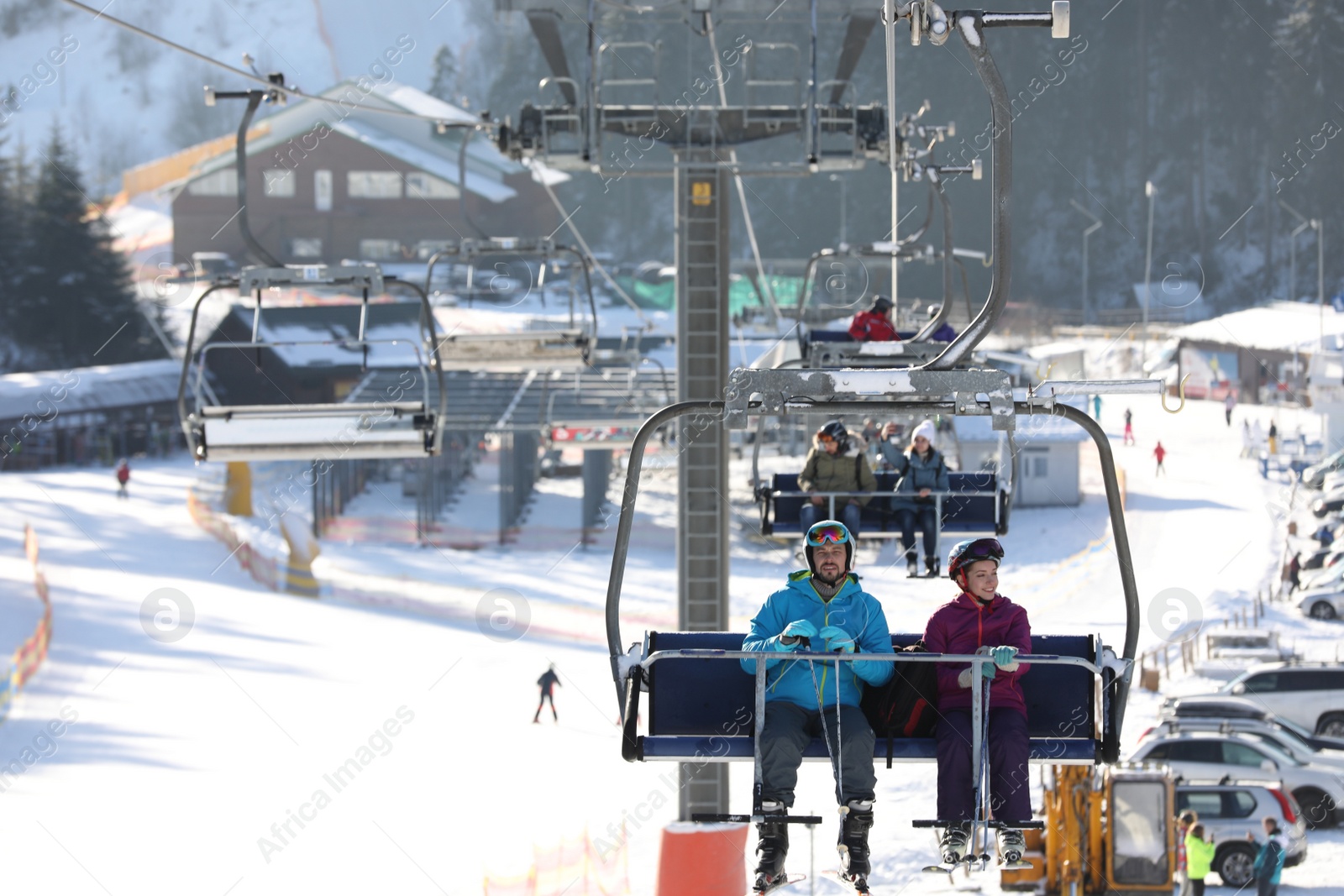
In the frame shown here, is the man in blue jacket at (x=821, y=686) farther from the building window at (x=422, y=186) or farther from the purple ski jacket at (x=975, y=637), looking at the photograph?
the building window at (x=422, y=186)

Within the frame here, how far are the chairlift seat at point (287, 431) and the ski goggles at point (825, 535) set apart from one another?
3.15 m

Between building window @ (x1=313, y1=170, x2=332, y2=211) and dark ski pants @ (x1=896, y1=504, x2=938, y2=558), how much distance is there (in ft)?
146

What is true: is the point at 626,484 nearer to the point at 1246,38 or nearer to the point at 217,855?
the point at 217,855

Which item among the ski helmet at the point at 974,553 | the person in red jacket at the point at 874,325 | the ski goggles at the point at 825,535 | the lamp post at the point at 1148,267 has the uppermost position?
the lamp post at the point at 1148,267

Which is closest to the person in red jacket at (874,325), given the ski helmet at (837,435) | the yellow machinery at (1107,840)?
the ski helmet at (837,435)

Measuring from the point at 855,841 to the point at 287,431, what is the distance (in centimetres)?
398

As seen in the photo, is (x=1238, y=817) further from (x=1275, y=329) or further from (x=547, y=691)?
(x=1275, y=329)

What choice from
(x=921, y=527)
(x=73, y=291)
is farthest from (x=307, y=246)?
(x=921, y=527)

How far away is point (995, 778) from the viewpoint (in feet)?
14.4

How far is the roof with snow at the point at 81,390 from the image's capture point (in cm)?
3541

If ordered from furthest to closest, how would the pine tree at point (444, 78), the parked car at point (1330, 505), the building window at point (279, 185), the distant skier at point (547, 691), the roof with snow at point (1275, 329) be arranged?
the pine tree at point (444, 78)
the building window at point (279, 185)
the roof with snow at point (1275, 329)
the parked car at point (1330, 505)
the distant skier at point (547, 691)

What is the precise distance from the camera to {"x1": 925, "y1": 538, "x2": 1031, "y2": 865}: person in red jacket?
438 centimetres

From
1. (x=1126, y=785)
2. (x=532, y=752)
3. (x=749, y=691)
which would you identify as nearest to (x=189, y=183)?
(x=532, y=752)

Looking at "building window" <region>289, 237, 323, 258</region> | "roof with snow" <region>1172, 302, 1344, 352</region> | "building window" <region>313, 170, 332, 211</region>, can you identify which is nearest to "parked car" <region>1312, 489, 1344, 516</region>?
"roof with snow" <region>1172, 302, 1344, 352</region>
